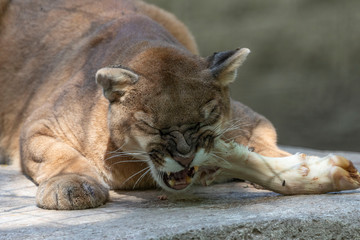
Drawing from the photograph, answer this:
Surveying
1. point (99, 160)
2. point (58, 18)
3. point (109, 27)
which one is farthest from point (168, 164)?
point (58, 18)

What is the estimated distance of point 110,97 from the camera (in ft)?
13.4

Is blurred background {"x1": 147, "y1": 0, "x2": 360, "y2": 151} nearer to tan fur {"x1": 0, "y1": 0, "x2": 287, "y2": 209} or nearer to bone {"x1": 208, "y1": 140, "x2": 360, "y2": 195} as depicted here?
tan fur {"x1": 0, "y1": 0, "x2": 287, "y2": 209}

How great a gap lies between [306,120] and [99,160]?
22.5 feet

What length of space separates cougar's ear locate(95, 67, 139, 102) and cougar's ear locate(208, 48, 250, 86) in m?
0.54

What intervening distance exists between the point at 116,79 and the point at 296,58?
24.1ft

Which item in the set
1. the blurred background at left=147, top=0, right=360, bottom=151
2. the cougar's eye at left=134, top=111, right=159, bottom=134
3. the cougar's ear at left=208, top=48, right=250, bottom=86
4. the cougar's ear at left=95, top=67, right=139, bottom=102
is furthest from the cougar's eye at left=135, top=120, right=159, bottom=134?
the blurred background at left=147, top=0, right=360, bottom=151

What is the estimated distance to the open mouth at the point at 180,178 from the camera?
379 cm

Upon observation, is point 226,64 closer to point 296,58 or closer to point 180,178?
point 180,178

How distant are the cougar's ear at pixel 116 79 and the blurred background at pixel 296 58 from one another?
269 inches

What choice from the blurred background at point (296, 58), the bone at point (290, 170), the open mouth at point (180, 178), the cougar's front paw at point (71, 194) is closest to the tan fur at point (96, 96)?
the cougar's front paw at point (71, 194)

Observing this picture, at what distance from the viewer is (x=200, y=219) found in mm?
3232

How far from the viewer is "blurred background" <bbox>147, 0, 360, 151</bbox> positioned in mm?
10477

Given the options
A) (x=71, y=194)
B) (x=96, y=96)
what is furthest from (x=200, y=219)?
(x=96, y=96)

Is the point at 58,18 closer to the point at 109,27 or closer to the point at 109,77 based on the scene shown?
the point at 109,27
